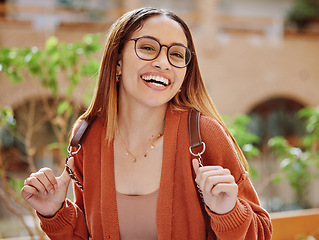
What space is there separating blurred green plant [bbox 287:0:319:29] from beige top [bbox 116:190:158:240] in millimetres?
8349

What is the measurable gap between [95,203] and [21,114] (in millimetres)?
7233

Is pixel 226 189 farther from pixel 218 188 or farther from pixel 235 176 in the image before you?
pixel 235 176

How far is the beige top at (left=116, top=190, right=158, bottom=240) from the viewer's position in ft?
4.48

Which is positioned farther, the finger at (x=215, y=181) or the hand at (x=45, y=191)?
the hand at (x=45, y=191)

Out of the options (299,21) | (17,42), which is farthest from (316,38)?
(17,42)

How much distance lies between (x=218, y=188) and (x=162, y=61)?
45 centimetres

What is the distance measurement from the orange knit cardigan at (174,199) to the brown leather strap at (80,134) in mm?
35

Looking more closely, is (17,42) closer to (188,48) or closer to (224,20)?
(224,20)

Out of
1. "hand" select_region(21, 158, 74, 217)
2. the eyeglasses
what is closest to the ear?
the eyeglasses

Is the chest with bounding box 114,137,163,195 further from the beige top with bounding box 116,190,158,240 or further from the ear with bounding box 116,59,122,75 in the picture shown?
the ear with bounding box 116,59,122,75

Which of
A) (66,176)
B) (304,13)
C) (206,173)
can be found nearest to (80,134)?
(66,176)

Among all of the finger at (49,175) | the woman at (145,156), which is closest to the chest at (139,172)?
the woman at (145,156)

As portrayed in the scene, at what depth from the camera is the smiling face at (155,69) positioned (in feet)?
4.34

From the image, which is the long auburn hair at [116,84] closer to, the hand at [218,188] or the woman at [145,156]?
the woman at [145,156]
